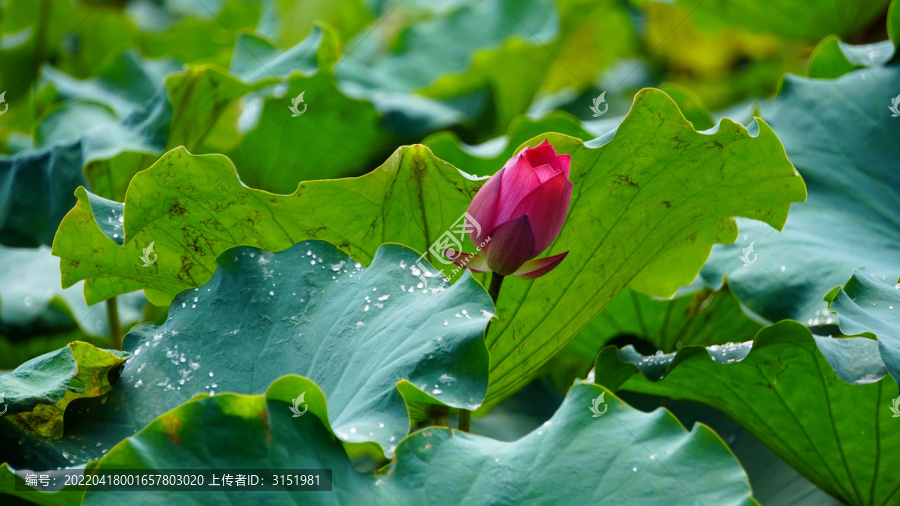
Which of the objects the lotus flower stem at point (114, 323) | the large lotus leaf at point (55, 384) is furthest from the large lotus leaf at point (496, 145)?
the large lotus leaf at point (55, 384)

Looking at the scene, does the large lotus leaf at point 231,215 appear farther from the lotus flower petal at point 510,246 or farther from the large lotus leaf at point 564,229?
the lotus flower petal at point 510,246

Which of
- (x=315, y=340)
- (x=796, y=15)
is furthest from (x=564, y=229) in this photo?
(x=796, y=15)

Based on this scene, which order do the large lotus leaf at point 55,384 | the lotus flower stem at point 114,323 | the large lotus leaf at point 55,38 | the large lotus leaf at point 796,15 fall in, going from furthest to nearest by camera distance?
the large lotus leaf at point 55,38, the large lotus leaf at point 796,15, the lotus flower stem at point 114,323, the large lotus leaf at point 55,384

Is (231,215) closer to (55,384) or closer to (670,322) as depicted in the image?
(55,384)

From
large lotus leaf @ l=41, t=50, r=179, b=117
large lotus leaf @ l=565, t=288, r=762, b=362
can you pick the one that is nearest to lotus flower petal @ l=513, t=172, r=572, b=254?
large lotus leaf @ l=565, t=288, r=762, b=362

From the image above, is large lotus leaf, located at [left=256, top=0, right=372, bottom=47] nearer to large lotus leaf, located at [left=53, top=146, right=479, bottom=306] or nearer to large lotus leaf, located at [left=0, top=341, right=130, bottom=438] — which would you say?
large lotus leaf, located at [left=53, top=146, right=479, bottom=306]

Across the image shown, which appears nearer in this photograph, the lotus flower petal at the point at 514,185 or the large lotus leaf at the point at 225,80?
the lotus flower petal at the point at 514,185
